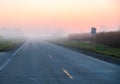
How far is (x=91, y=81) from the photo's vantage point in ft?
36.8

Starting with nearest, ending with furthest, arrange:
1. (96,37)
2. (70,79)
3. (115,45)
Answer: (70,79) < (115,45) < (96,37)

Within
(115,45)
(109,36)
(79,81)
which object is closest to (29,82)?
(79,81)

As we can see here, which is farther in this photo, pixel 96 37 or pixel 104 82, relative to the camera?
pixel 96 37

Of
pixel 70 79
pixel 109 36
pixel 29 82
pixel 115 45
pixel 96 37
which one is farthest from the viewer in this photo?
pixel 96 37

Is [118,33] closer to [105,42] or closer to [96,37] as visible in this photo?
[105,42]

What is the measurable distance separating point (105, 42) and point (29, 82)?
40.7 meters

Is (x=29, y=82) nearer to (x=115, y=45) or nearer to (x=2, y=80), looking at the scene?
(x=2, y=80)

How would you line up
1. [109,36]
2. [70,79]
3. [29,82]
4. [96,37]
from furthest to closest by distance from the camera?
[96,37] → [109,36] → [70,79] → [29,82]

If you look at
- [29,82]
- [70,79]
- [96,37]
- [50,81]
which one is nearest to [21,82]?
[29,82]

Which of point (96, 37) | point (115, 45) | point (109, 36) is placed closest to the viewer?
point (115, 45)

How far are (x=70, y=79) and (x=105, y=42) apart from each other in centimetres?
3964

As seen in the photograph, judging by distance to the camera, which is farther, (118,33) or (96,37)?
(96,37)

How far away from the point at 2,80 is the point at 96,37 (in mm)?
46219

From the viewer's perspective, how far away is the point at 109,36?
48.4 metres
